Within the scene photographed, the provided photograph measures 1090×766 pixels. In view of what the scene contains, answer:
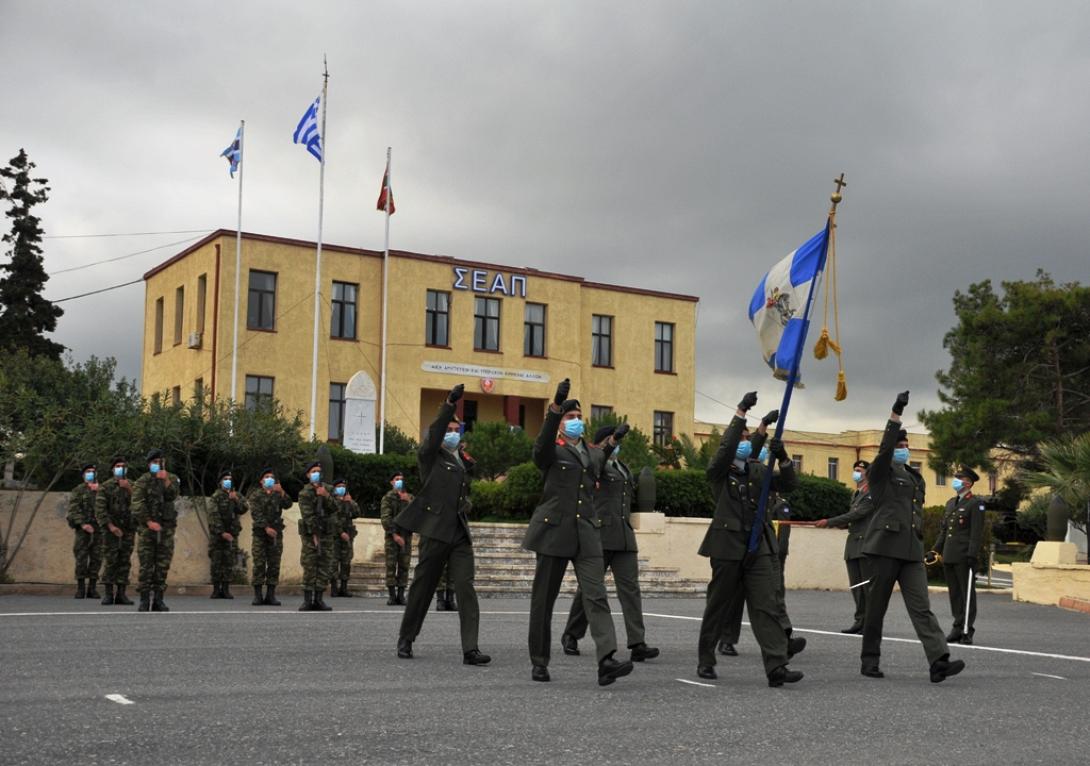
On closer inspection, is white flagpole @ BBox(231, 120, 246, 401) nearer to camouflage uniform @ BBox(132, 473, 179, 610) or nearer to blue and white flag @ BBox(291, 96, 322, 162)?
blue and white flag @ BBox(291, 96, 322, 162)

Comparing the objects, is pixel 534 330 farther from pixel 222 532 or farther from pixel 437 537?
pixel 437 537

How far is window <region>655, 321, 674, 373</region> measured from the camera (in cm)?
4869

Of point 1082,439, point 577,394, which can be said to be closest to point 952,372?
point 577,394

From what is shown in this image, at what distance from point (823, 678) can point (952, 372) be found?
3793 cm

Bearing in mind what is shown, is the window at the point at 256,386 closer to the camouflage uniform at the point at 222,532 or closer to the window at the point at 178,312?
the window at the point at 178,312

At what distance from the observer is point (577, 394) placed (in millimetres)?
47000

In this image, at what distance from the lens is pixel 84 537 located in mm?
20312

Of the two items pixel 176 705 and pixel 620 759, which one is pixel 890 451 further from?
pixel 176 705

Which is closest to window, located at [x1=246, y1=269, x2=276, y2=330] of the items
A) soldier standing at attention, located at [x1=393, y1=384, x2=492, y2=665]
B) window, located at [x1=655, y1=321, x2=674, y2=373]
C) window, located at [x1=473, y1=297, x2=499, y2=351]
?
window, located at [x1=473, y1=297, x2=499, y2=351]

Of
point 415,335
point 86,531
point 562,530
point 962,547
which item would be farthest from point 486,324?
point 562,530

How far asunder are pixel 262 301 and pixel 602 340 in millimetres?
12706

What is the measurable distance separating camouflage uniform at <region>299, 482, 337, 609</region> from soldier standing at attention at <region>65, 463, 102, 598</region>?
3.67m

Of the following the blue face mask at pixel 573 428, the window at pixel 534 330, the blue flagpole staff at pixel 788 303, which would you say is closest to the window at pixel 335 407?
the window at pixel 534 330

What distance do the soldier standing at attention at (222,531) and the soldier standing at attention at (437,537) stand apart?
1090cm
